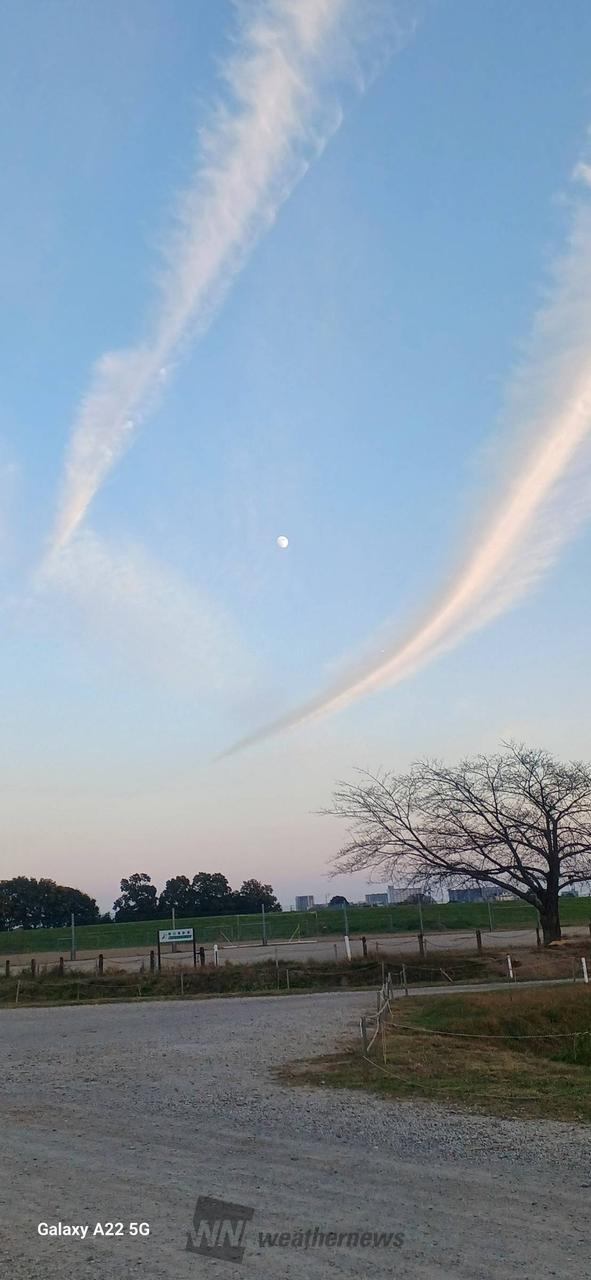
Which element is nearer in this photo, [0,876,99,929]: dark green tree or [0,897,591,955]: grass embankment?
[0,897,591,955]: grass embankment

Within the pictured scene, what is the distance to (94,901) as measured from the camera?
114375 mm

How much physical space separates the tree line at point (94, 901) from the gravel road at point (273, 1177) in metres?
95.6

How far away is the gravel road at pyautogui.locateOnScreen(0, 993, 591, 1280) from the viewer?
20.0 feet

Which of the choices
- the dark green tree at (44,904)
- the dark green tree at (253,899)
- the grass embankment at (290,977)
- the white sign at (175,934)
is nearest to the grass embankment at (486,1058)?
the grass embankment at (290,977)

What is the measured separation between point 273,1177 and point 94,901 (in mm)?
112265

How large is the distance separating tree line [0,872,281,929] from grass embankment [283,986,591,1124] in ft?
295

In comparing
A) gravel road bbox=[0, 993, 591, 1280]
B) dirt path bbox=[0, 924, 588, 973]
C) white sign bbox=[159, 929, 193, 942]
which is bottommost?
dirt path bbox=[0, 924, 588, 973]

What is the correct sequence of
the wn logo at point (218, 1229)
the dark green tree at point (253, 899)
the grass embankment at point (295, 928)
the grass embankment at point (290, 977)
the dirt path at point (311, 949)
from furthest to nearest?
the dark green tree at point (253, 899), the grass embankment at point (295, 928), the dirt path at point (311, 949), the grass embankment at point (290, 977), the wn logo at point (218, 1229)

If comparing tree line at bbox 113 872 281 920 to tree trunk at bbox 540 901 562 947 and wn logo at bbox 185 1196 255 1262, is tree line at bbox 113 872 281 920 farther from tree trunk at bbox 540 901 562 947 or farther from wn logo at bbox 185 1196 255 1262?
wn logo at bbox 185 1196 255 1262

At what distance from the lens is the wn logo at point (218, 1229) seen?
20.7 feet

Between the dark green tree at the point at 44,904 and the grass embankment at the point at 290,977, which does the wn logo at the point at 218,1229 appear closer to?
the grass embankment at the point at 290,977

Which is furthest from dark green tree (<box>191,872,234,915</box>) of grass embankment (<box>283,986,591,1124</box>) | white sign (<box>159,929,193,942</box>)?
grass embankment (<box>283,986,591,1124</box>)

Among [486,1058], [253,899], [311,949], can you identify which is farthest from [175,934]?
[253,899]

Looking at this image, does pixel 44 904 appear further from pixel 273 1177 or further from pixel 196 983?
pixel 273 1177
